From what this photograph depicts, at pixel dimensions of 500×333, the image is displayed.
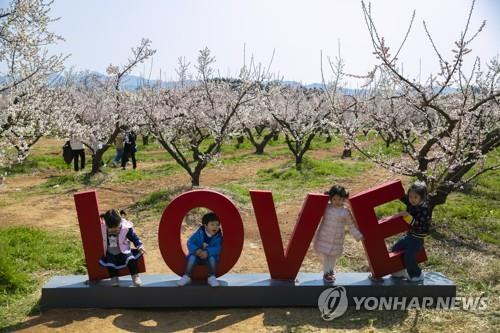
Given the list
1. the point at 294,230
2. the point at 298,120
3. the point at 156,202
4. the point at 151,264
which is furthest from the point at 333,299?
the point at 298,120

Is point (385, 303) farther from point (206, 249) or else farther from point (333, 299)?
point (206, 249)

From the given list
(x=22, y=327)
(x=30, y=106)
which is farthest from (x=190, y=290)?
(x=30, y=106)

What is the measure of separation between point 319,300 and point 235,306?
3.25 feet

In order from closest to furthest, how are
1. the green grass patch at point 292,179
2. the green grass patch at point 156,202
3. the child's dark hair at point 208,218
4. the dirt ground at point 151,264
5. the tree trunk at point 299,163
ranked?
the dirt ground at point 151,264 < the child's dark hair at point 208,218 < the green grass patch at point 156,202 < the green grass patch at point 292,179 < the tree trunk at point 299,163

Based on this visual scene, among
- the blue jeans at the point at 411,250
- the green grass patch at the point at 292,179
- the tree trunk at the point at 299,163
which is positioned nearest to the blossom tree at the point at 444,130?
the blue jeans at the point at 411,250

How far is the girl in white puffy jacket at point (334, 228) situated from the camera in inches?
218

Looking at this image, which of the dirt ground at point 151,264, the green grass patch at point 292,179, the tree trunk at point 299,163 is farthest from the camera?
the tree trunk at point 299,163

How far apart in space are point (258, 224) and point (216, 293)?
95 cm

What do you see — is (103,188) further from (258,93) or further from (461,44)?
(461,44)

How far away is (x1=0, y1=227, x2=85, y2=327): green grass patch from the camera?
5719mm

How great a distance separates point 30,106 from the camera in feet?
35.4

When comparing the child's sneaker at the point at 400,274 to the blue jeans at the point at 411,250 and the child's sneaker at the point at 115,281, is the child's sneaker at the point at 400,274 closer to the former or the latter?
the blue jeans at the point at 411,250

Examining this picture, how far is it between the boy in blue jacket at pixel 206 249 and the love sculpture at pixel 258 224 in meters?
0.08

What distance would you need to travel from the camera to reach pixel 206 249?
5523mm
